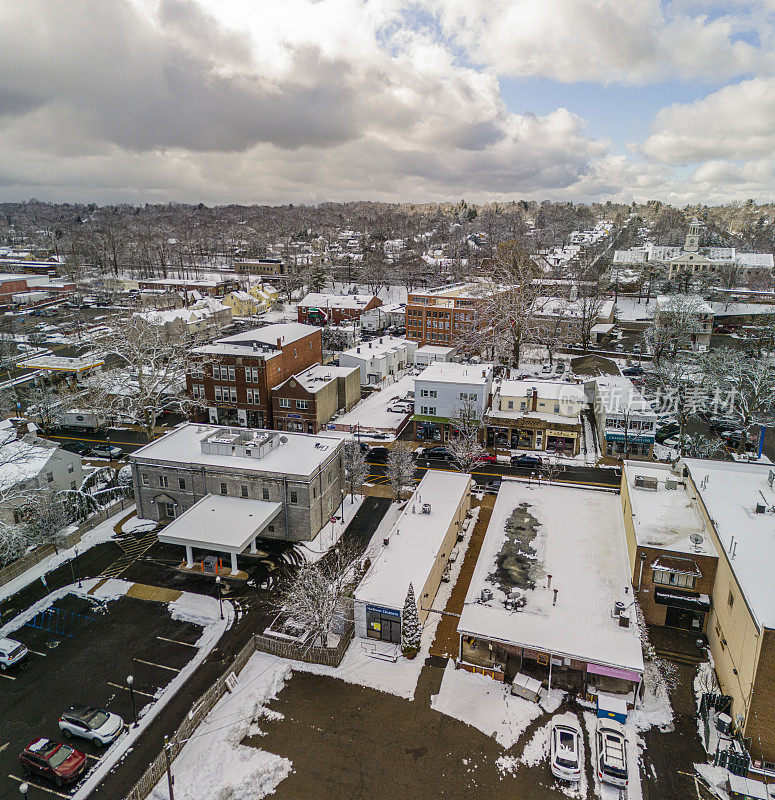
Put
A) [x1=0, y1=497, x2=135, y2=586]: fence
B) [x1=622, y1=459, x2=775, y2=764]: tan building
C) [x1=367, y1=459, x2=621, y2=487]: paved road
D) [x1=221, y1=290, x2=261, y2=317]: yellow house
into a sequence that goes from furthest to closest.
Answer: [x1=221, y1=290, x2=261, y2=317]: yellow house
[x1=367, y1=459, x2=621, y2=487]: paved road
[x1=0, y1=497, x2=135, y2=586]: fence
[x1=622, y1=459, x2=775, y2=764]: tan building

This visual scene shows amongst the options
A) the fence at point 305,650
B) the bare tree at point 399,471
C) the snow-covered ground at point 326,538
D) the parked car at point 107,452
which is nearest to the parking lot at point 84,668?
the fence at point 305,650

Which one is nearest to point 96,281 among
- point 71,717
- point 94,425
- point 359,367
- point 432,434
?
point 94,425

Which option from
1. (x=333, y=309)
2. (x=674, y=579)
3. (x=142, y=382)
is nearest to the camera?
(x=674, y=579)

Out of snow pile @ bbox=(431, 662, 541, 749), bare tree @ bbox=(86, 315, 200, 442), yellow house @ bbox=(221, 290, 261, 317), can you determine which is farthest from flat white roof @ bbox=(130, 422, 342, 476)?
yellow house @ bbox=(221, 290, 261, 317)

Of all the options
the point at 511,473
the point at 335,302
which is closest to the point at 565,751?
the point at 511,473

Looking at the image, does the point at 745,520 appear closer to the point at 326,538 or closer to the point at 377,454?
the point at 326,538

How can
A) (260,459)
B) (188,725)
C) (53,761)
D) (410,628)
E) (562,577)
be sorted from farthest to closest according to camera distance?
(260,459), (562,577), (410,628), (188,725), (53,761)

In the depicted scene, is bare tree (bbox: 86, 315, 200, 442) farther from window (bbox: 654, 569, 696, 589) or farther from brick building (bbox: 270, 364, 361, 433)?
window (bbox: 654, 569, 696, 589)
